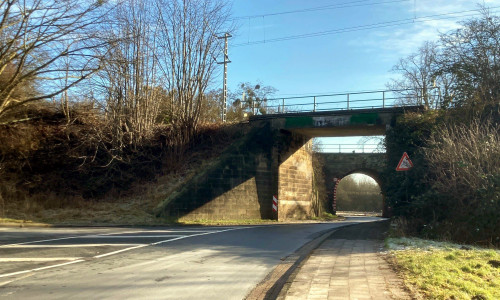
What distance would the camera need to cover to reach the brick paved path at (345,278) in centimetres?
591

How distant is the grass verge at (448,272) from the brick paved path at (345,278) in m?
0.31

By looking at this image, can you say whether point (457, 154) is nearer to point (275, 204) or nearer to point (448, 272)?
point (448, 272)

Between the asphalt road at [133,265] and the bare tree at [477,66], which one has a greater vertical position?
the bare tree at [477,66]

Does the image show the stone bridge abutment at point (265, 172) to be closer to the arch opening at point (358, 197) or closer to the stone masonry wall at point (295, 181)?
the stone masonry wall at point (295, 181)

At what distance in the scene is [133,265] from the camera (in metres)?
8.57

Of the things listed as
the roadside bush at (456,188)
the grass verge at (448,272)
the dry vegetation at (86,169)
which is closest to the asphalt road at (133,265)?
the grass verge at (448,272)

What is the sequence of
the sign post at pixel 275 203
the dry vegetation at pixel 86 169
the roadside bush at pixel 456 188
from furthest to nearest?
the sign post at pixel 275 203, the dry vegetation at pixel 86 169, the roadside bush at pixel 456 188

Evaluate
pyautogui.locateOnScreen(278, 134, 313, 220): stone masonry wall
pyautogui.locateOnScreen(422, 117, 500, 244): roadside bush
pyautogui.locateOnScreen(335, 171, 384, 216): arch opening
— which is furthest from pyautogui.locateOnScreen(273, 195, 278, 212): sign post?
pyautogui.locateOnScreen(335, 171, 384, 216): arch opening

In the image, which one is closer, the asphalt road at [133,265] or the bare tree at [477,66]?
the asphalt road at [133,265]

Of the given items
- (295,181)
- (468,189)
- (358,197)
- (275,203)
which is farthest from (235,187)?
(358,197)

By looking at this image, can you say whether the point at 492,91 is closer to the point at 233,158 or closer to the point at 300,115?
the point at 300,115

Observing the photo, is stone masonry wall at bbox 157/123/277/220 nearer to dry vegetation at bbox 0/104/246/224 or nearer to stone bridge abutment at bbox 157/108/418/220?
stone bridge abutment at bbox 157/108/418/220

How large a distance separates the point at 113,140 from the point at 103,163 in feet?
4.97

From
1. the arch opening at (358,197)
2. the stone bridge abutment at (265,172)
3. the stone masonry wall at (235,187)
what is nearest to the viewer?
the stone masonry wall at (235,187)
